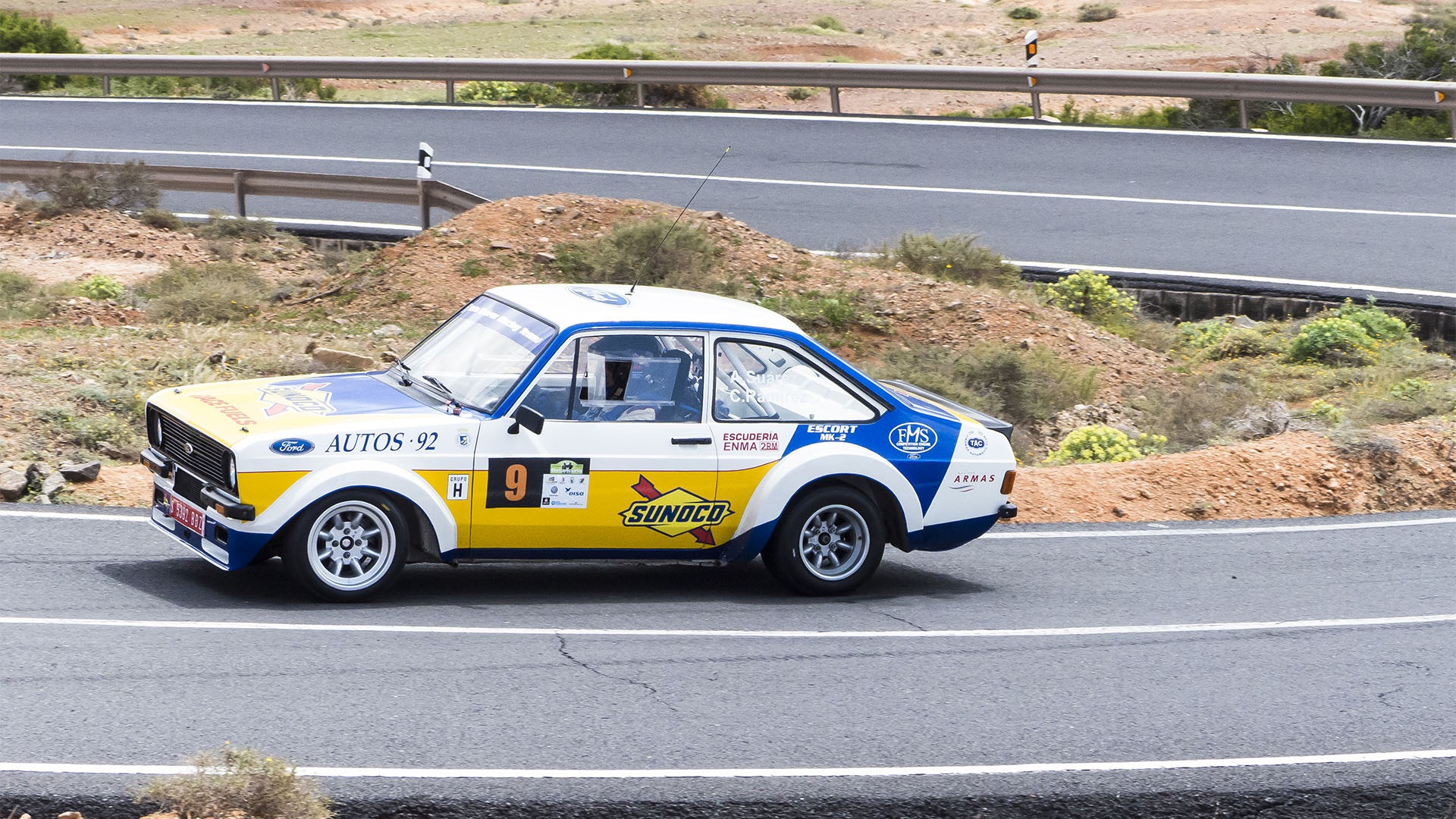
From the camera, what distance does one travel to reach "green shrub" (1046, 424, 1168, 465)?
13.1m

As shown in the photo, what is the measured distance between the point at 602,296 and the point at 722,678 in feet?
8.91

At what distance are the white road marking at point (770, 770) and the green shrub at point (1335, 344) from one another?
1041cm

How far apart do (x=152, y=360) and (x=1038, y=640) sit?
28.8 ft

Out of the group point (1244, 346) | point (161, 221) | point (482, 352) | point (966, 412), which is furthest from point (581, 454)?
point (161, 221)

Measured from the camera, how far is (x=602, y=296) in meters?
9.02

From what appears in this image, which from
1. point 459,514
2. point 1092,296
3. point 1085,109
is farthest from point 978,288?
point 1085,109

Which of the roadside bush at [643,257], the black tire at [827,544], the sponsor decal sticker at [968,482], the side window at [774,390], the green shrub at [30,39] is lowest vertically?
the black tire at [827,544]

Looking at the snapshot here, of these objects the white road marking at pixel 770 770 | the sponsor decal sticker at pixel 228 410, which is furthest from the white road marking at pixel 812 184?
the white road marking at pixel 770 770

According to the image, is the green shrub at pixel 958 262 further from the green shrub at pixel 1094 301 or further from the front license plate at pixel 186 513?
the front license plate at pixel 186 513

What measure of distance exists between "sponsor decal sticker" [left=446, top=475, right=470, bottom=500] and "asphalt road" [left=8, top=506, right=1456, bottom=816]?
0.68m

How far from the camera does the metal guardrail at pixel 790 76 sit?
81.9 feet

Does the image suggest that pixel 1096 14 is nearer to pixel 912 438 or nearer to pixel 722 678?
pixel 912 438

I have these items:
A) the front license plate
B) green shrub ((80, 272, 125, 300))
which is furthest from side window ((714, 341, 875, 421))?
green shrub ((80, 272, 125, 300))

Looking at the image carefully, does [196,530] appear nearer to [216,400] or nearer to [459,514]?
[216,400]
